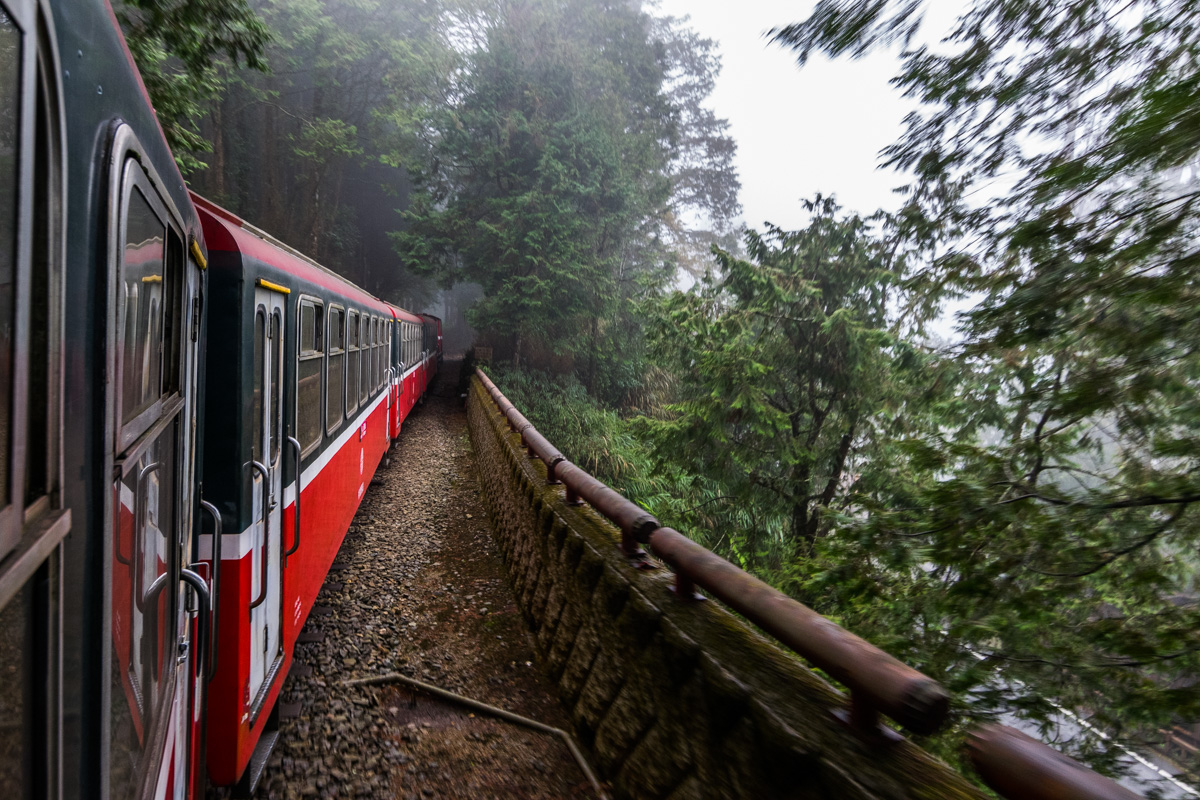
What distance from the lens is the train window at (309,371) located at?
11.9ft

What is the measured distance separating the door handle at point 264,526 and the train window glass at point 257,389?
68 millimetres

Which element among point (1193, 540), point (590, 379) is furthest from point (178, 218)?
point (590, 379)

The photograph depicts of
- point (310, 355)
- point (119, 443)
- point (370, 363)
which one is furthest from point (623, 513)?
point (370, 363)

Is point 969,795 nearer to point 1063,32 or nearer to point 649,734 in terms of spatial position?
point 649,734

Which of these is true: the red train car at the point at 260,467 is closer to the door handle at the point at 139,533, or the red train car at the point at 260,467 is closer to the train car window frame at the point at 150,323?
the train car window frame at the point at 150,323

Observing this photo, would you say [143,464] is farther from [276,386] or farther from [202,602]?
[276,386]

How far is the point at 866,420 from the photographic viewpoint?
24.1 ft

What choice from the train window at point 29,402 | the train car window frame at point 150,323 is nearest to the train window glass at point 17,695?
the train window at point 29,402

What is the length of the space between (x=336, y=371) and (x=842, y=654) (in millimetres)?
4544

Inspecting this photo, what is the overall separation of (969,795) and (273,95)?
1118 inches

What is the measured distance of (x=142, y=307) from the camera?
128 cm

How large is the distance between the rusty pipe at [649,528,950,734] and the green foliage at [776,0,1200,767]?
1.28m

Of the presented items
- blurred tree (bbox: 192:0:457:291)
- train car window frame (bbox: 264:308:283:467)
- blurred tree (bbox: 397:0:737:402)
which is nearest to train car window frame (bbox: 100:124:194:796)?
train car window frame (bbox: 264:308:283:467)

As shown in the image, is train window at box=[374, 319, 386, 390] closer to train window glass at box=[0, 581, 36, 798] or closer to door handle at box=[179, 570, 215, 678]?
door handle at box=[179, 570, 215, 678]
